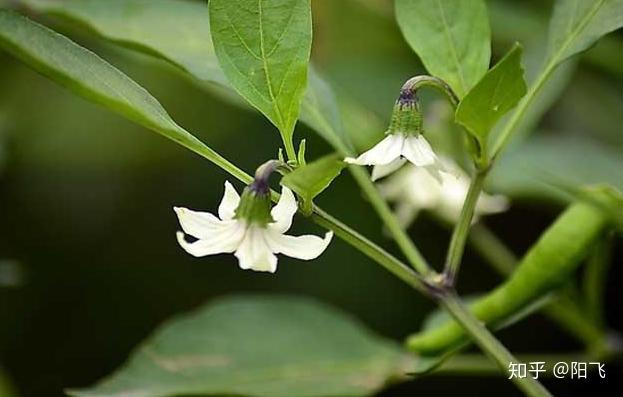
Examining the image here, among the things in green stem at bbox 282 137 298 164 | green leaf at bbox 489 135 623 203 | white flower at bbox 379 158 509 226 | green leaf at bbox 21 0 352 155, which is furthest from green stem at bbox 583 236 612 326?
green stem at bbox 282 137 298 164

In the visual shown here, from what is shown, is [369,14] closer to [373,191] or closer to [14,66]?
[14,66]

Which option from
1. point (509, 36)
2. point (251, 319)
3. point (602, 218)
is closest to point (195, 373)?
point (251, 319)

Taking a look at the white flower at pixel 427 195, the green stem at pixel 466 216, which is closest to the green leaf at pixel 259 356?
the white flower at pixel 427 195

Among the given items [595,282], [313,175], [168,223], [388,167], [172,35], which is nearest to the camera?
[313,175]

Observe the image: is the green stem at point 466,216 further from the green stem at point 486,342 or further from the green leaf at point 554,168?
the green leaf at point 554,168

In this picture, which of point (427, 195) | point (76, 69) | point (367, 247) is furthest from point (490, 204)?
point (76, 69)

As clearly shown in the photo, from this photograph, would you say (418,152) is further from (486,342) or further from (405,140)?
(486,342)

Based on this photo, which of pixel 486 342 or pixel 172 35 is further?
pixel 172 35
